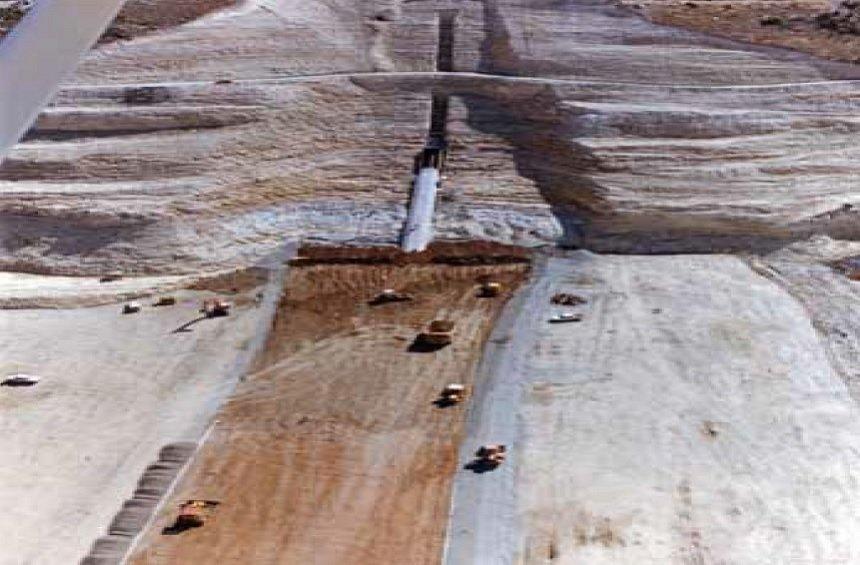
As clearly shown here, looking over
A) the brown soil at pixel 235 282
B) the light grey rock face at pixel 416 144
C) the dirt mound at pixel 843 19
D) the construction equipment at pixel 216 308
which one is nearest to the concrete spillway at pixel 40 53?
the construction equipment at pixel 216 308

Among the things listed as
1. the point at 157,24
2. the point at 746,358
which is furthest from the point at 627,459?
the point at 157,24

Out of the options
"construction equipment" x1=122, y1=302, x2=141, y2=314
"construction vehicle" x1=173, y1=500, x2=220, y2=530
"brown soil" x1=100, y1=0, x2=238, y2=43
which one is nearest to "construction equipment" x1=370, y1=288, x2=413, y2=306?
"construction equipment" x1=122, y1=302, x2=141, y2=314

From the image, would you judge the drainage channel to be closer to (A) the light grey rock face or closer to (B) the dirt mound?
(A) the light grey rock face

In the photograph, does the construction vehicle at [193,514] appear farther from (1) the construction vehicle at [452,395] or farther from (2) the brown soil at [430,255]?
(2) the brown soil at [430,255]

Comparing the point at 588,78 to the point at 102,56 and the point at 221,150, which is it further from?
the point at 102,56

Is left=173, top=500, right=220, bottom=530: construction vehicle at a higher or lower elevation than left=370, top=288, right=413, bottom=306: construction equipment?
higher

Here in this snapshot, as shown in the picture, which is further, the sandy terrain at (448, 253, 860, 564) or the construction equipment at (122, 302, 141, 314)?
the construction equipment at (122, 302, 141, 314)
